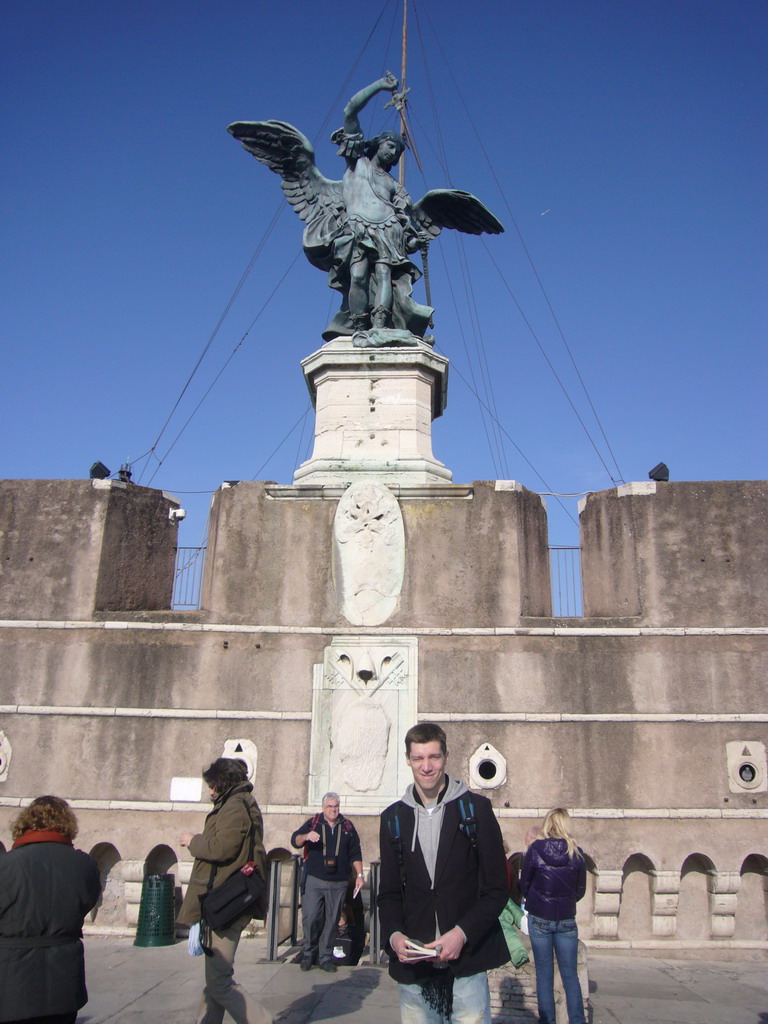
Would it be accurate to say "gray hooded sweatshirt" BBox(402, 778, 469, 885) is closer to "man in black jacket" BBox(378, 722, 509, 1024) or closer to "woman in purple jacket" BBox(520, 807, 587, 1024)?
"man in black jacket" BBox(378, 722, 509, 1024)

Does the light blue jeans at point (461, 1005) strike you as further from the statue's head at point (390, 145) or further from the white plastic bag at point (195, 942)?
the statue's head at point (390, 145)

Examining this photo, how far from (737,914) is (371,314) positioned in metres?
8.58

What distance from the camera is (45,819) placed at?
3.87 m

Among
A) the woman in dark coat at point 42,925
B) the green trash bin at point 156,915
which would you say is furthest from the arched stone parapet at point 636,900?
the woman in dark coat at point 42,925

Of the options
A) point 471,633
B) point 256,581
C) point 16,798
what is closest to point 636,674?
point 471,633

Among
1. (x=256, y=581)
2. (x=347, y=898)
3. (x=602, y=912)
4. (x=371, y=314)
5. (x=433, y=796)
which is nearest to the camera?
(x=433, y=796)

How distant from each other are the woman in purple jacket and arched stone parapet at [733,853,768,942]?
12.5 feet

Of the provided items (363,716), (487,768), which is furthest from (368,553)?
(487,768)

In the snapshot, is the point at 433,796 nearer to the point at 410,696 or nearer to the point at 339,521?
the point at 410,696

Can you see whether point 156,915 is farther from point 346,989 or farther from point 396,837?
point 396,837

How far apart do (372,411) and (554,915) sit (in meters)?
6.97

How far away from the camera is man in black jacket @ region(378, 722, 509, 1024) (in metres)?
3.44

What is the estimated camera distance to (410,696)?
29.6ft

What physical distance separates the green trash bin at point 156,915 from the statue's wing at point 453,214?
9451 millimetres
